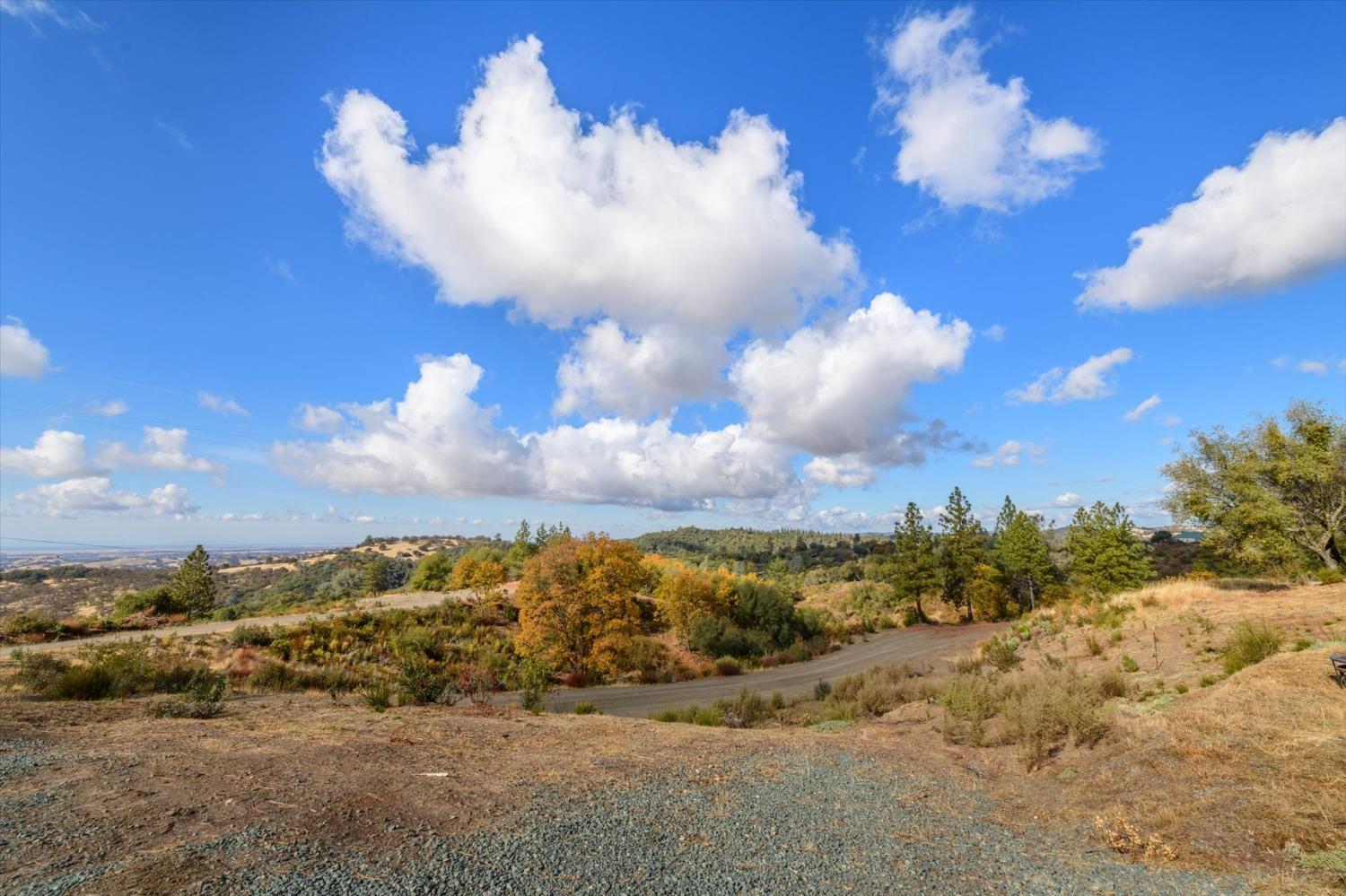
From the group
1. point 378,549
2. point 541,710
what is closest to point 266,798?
point 541,710

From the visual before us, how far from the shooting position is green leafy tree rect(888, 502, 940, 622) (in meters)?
52.6

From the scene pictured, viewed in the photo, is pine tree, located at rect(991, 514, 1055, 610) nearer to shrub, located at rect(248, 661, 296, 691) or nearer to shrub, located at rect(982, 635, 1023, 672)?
shrub, located at rect(982, 635, 1023, 672)

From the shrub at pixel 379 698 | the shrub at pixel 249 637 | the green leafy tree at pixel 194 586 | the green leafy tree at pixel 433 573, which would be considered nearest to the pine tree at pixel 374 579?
the green leafy tree at pixel 433 573

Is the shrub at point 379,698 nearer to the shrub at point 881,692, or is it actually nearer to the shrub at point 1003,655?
the shrub at point 881,692

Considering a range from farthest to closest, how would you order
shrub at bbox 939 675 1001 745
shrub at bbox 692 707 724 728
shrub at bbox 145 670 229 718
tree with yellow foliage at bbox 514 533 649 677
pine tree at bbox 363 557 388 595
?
pine tree at bbox 363 557 388 595
tree with yellow foliage at bbox 514 533 649 677
shrub at bbox 692 707 724 728
shrub at bbox 939 675 1001 745
shrub at bbox 145 670 229 718

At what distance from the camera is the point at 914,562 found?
5306cm

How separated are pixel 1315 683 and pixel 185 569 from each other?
60.0 metres

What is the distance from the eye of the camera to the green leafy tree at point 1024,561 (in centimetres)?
5491

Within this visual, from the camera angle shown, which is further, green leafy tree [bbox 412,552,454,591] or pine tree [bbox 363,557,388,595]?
pine tree [bbox 363,557,388,595]

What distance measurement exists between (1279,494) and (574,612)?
3200 centimetres

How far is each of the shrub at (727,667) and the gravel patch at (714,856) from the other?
28258 millimetres

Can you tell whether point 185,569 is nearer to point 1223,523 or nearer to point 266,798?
point 266,798

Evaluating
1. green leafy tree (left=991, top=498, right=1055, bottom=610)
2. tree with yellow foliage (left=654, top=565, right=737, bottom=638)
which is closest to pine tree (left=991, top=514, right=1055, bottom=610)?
green leafy tree (left=991, top=498, right=1055, bottom=610)

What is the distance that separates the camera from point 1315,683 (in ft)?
30.5
